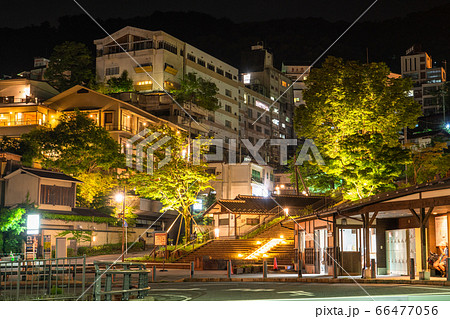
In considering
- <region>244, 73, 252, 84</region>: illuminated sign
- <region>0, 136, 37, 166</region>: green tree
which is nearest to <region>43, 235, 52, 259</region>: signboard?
<region>0, 136, 37, 166</region>: green tree

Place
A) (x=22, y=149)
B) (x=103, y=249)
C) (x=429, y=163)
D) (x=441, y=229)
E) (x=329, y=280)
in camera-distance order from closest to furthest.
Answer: (x=329, y=280) < (x=441, y=229) < (x=429, y=163) < (x=103, y=249) < (x=22, y=149)

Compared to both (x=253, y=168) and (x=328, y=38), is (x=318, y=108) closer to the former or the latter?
(x=253, y=168)

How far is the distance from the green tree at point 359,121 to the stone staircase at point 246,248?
276 inches

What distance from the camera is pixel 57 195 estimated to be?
51.5 meters

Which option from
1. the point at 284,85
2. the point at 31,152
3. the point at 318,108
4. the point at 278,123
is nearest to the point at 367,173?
the point at 318,108

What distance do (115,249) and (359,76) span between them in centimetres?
2841

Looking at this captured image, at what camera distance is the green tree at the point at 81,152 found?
55.9 metres

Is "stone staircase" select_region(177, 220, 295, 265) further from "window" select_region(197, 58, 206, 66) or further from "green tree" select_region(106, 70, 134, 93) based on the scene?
"window" select_region(197, 58, 206, 66)

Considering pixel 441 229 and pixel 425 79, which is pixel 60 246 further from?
pixel 425 79

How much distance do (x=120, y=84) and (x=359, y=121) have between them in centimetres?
4403

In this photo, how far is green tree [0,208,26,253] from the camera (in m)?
46.6

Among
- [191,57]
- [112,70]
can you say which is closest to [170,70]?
[191,57]

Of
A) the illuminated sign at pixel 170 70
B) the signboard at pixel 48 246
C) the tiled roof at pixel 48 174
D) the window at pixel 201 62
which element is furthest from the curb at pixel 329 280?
the window at pixel 201 62

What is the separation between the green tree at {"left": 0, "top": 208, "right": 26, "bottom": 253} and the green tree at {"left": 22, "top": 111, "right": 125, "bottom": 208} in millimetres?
9174
